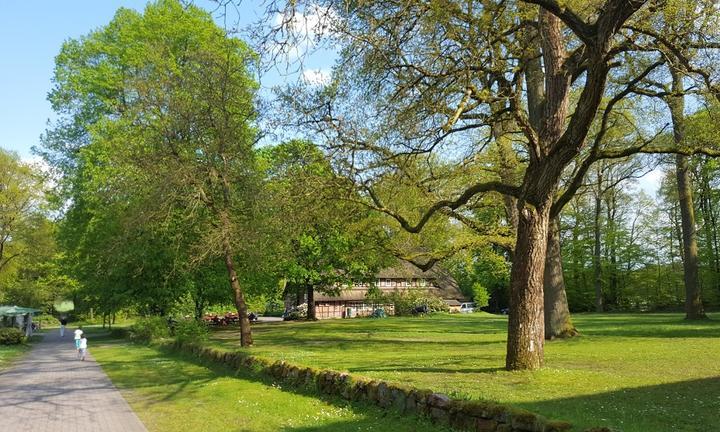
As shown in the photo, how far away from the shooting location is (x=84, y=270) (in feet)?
120

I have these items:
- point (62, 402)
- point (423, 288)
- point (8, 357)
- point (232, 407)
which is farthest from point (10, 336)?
point (423, 288)

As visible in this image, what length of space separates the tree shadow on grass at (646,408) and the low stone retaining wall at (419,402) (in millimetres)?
586

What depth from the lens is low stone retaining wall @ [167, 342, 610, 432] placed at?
7.32m

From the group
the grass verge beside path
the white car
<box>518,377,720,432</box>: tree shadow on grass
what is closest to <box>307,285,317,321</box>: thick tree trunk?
the white car

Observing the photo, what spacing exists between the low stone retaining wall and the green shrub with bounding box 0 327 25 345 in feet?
89.2

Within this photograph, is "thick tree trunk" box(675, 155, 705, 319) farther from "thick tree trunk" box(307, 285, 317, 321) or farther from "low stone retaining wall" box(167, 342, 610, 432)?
"thick tree trunk" box(307, 285, 317, 321)

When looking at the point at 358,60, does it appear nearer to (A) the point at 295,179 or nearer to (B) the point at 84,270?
(A) the point at 295,179

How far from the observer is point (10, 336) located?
117 feet

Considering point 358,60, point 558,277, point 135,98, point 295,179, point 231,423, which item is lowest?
point 231,423


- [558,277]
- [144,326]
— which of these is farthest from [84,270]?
[558,277]

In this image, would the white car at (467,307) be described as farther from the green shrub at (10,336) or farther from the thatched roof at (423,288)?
the green shrub at (10,336)

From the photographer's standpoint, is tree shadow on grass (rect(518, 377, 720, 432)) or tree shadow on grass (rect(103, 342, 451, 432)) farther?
tree shadow on grass (rect(103, 342, 451, 432))

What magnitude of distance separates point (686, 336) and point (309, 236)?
80.1ft

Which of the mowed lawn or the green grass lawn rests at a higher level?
the mowed lawn
